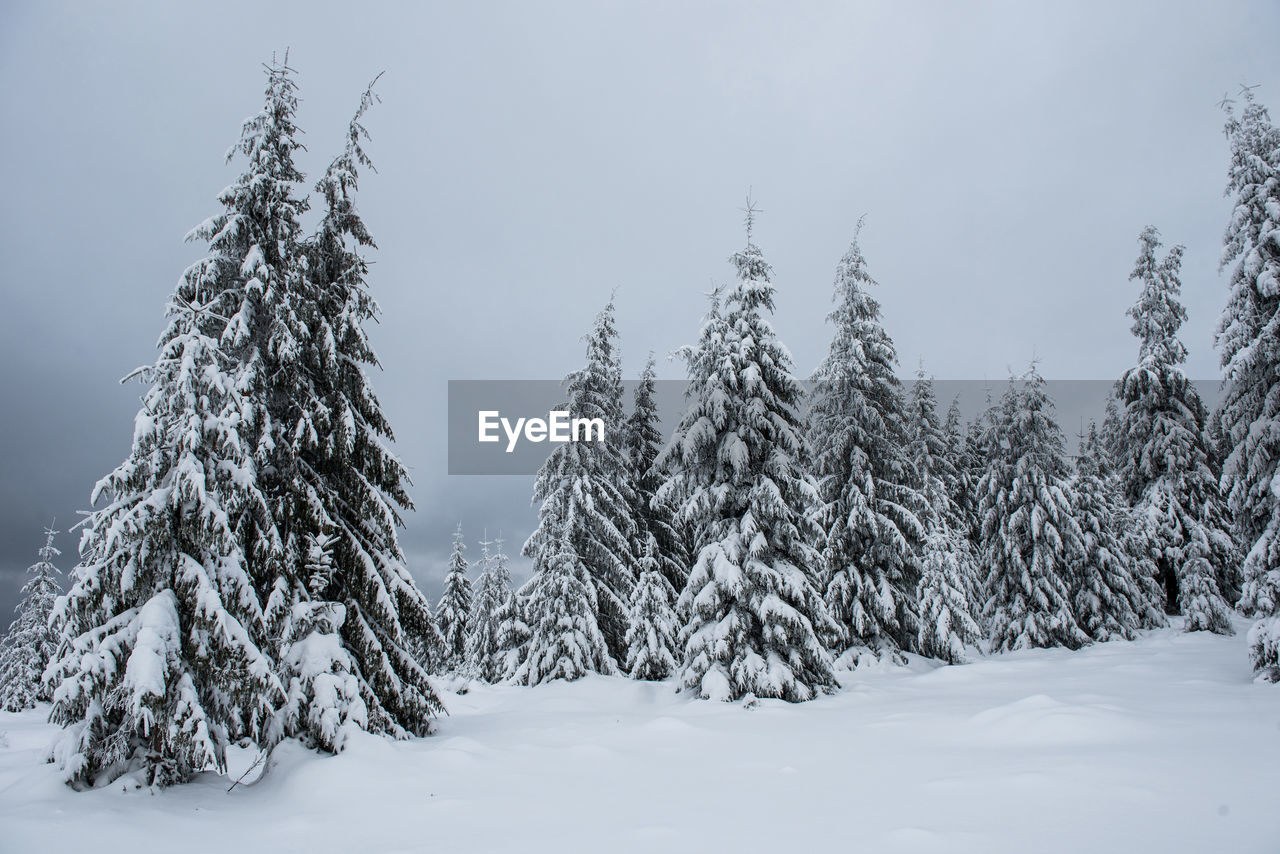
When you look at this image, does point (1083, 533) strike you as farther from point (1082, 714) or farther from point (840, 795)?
point (840, 795)

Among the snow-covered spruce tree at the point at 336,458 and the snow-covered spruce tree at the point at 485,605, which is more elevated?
the snow-covered spruce tree at the point at 336,458

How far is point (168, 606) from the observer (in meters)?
8.41

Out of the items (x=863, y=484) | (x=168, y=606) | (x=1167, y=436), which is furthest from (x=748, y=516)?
(x=1167, y=436)

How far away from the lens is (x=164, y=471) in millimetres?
9055

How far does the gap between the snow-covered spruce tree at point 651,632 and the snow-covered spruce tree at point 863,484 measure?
5.74 m

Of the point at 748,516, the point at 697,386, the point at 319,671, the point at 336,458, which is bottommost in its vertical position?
the point at 319,671

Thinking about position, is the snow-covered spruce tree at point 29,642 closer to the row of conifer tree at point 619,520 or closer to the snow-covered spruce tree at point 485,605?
the row of conifer tree at point 619,520

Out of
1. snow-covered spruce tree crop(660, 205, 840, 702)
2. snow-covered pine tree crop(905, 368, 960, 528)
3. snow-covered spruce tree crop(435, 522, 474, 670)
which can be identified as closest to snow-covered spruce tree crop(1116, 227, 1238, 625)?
snow-covered pine tree crop(905, 368, 960, 528)

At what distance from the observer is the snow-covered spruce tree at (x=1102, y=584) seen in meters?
24.4

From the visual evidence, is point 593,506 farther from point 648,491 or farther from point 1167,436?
point 1167,436

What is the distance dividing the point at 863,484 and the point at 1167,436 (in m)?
14.8

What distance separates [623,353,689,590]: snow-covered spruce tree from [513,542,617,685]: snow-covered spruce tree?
422 centimetres

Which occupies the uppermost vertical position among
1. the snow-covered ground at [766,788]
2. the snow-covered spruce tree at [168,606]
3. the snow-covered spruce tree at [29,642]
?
the snow-covered spruce tree at [168,606]

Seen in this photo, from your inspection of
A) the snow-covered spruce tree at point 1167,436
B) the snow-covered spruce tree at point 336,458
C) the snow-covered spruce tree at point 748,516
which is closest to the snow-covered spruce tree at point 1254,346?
the snow-covered spruce tree at point 748,516
